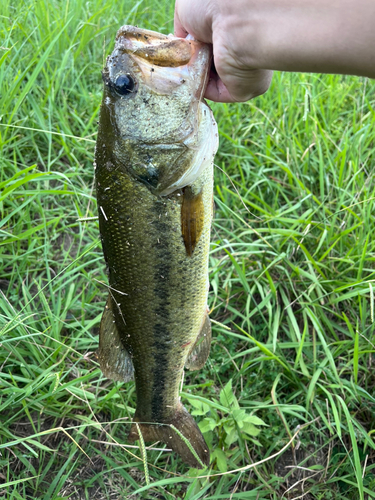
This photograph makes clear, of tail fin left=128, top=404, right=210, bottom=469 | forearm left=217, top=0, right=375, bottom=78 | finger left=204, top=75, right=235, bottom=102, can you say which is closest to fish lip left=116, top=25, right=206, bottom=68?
forearm left=217, top=0, right=375, bottom=78

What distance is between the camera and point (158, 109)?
1828 millimetres

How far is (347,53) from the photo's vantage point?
1.47 metres

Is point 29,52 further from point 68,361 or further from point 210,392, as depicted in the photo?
point 210,392

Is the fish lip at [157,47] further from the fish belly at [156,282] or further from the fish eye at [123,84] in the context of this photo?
the fish belly at [156,282]

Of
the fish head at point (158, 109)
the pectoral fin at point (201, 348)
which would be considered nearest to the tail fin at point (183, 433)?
the pectoral fin at point (201, 348)

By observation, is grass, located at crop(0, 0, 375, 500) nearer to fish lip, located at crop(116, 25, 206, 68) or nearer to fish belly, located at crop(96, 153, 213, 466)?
fish belly, located at crop(96, 153, 213, 466)

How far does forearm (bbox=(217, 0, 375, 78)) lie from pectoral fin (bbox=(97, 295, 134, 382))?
1299 millimetres

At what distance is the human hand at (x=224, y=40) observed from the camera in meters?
1.67

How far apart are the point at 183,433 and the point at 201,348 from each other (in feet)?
1.49

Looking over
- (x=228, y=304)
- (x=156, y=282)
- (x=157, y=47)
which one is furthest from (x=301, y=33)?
(x=228, y=304)

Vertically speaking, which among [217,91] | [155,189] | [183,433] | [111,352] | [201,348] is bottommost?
[183,433]

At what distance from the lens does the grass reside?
2.45 m

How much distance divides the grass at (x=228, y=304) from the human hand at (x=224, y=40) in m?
0.65

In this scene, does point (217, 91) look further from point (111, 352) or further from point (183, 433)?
point (183, 433)
